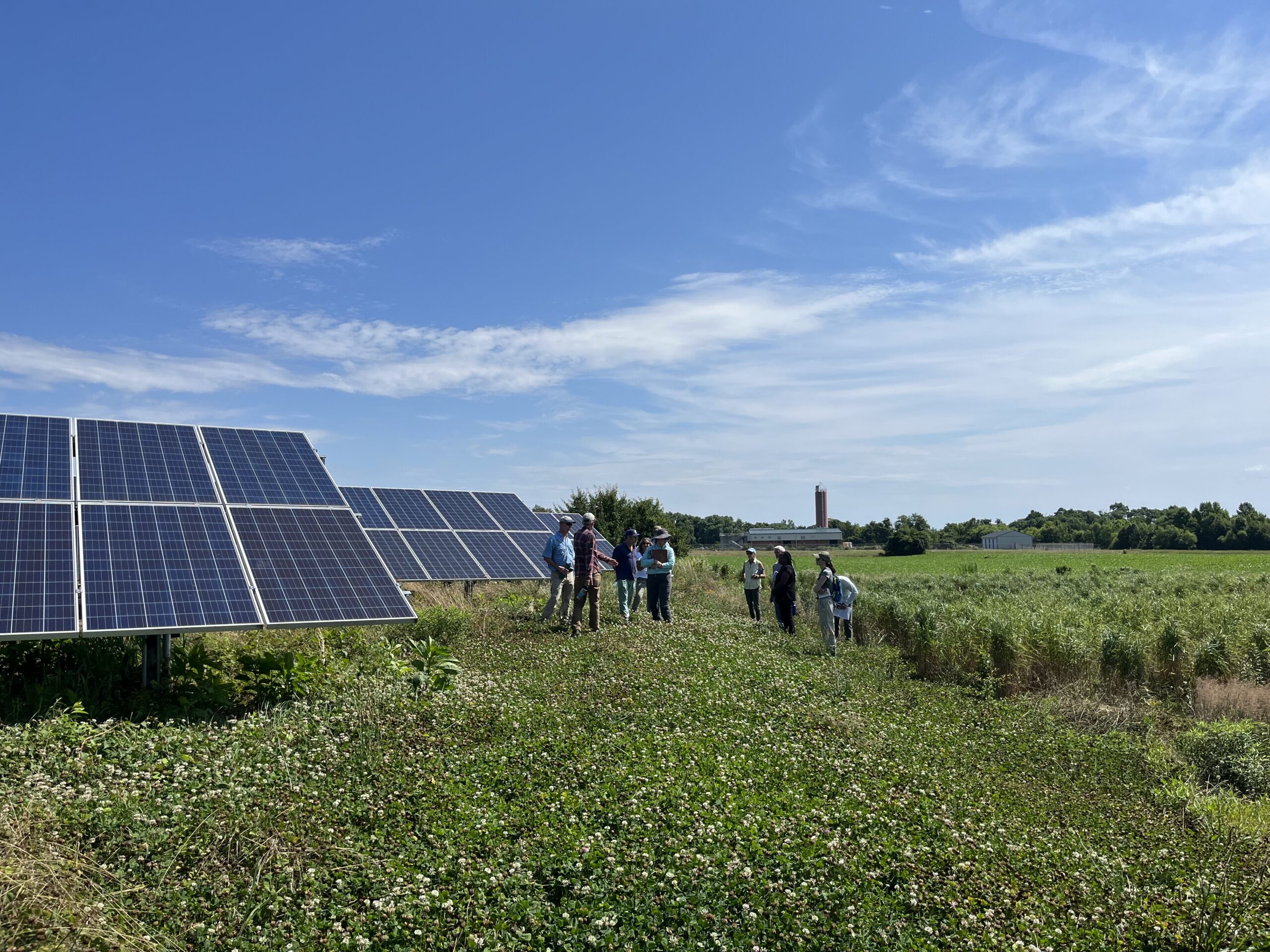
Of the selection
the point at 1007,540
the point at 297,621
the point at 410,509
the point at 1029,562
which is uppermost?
the point at 410,509

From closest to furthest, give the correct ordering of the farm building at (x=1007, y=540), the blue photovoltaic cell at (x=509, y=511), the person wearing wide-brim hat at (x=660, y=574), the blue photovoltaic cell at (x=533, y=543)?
1. the person wearing wide-brim hat at (x=660, y=574)
2. the blue photovoltaic cell at (x=533, y=543)
3. the blue photovoltaic cell at (x=509, y=511)
4. the farm building at (x=1007, y=540)

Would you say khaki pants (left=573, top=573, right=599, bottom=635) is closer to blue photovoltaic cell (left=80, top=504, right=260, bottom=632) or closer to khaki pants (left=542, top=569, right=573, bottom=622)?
khaki pants (left=542, top=569, right=573, bottom=622)

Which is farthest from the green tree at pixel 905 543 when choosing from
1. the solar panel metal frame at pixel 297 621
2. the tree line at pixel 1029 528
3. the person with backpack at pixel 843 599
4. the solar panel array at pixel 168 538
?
the solar panel metal frame at pixel 297 621

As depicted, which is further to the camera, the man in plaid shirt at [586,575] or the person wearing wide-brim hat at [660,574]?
the person wearing wide-brim hat at [660,574]

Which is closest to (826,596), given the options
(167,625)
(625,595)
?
(625,595)

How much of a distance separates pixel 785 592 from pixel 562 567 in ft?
16.6

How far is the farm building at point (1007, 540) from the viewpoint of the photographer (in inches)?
4825

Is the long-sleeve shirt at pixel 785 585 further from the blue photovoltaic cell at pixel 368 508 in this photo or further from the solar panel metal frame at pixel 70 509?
the solar panel metal frame at pixel 70 509

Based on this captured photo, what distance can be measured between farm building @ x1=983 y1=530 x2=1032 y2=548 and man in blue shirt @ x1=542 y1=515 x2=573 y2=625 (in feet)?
388

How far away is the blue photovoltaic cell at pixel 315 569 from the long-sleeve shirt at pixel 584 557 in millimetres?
4320

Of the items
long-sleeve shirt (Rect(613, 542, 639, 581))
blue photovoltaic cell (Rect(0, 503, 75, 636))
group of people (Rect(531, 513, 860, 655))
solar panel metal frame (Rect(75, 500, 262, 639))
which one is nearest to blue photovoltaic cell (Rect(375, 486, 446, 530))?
group of people (Rect(531, 513, 860, 655))

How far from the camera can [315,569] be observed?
1020 centimetres

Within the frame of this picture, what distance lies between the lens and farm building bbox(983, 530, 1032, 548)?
122562 mm

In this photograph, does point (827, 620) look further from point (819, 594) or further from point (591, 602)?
point (591, 602)
